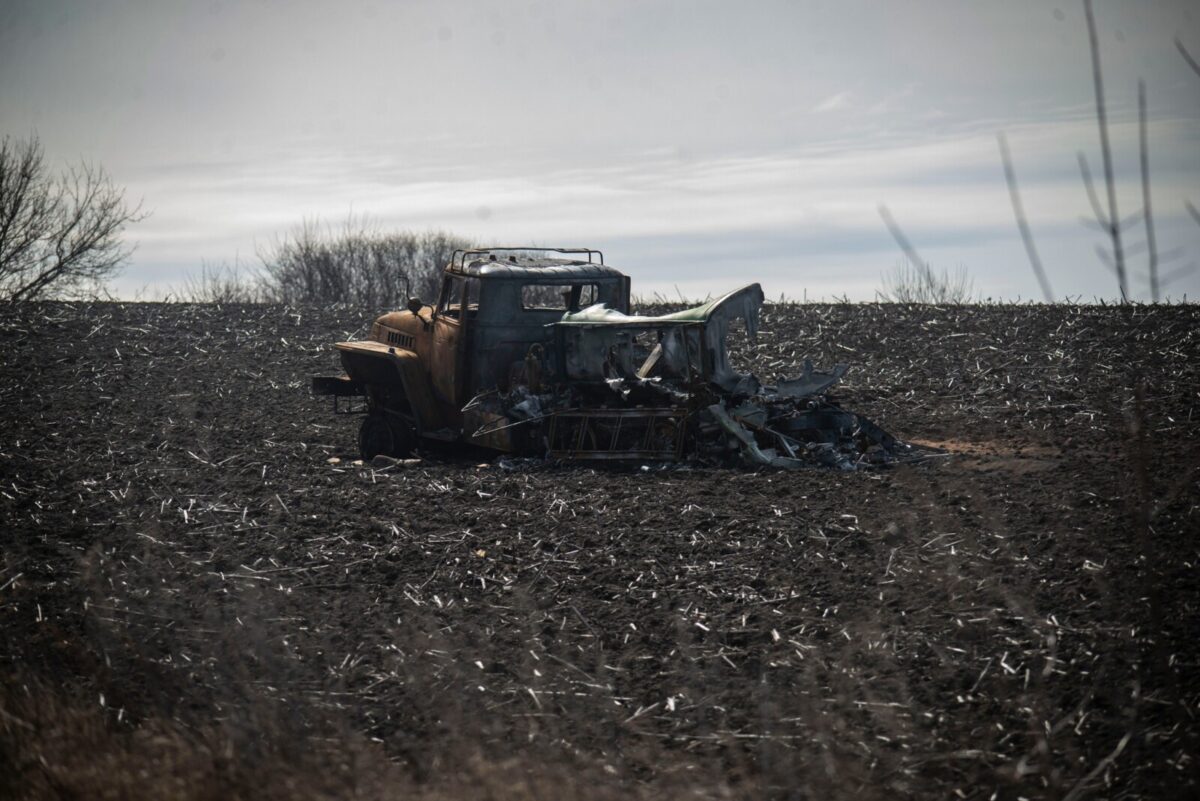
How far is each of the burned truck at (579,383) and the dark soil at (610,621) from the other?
20.5 inches

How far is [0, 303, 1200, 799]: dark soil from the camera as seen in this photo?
5.38 meters

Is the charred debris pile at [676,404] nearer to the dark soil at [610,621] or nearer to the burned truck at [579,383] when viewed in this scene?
the burned truck at [579,383]

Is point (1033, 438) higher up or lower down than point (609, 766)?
higher up

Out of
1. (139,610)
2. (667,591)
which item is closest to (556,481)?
(667,591)

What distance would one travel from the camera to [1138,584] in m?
7.05

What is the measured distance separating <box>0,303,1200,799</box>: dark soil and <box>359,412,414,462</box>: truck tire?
35 centimetres

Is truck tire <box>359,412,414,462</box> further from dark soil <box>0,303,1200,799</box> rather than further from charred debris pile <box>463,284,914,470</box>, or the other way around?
charred debris pile <box>463,284,914,470</box>

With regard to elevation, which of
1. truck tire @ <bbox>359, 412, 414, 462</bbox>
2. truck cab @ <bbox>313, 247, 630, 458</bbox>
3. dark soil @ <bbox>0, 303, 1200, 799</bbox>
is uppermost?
truck cab @ <bbox>313, 247, 630, 458</bbox>

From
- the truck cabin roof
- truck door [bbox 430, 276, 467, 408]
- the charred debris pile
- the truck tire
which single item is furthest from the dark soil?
the truck cabin roof

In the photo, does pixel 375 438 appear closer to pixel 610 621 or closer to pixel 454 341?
pixel 454 341

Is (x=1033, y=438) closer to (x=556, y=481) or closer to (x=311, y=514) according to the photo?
(x=556, y=481)

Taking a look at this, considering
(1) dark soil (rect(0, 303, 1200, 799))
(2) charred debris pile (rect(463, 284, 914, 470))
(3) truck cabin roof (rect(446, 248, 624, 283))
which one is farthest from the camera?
(3) truck cabin roof (rect(446, 248, 624, 283))

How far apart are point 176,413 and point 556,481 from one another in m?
7.71

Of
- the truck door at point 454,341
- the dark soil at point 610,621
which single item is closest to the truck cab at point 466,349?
the truck door at point 454,341
